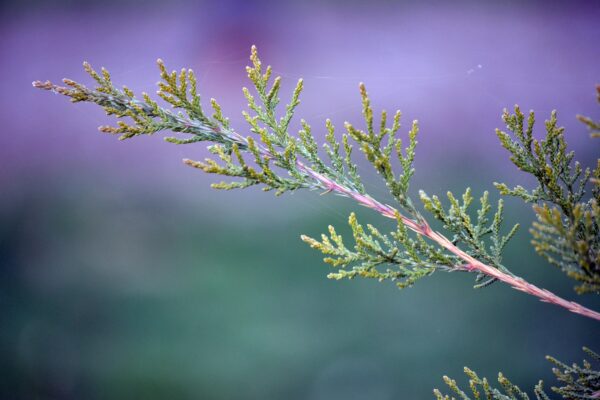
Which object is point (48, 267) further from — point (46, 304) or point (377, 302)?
point (377, 302)

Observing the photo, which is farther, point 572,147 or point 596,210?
point 572,147

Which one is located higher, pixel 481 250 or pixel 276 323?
pixel 481 250

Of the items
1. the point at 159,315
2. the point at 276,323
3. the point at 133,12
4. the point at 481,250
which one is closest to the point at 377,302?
the point at 276,323

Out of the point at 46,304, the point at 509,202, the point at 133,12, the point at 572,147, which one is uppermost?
the point at 133,12

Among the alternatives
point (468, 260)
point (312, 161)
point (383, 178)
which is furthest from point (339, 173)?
point (468, 260)

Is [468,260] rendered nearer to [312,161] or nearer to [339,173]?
[339,173]

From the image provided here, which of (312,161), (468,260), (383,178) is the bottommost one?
(468,260)

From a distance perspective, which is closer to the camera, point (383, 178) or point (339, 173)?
point (383, 178)

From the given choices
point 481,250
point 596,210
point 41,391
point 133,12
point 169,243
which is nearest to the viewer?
point 596,210
